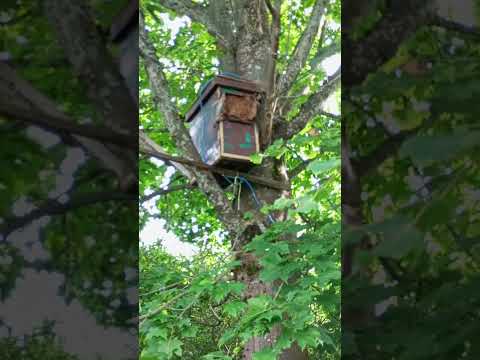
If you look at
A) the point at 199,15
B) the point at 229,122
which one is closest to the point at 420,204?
the point at 229,122

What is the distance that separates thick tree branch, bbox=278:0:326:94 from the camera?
223cm

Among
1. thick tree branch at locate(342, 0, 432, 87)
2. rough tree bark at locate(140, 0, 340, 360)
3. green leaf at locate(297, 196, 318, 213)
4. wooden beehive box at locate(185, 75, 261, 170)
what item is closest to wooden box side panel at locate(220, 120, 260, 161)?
wooden beehive box at locate(185, 75, 261, 170)

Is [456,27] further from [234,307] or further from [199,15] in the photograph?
[199,15]

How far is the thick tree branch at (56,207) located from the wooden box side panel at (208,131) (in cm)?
118

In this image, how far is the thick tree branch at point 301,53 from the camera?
7.32ft

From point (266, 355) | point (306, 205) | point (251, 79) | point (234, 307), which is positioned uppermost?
point (251, 79)

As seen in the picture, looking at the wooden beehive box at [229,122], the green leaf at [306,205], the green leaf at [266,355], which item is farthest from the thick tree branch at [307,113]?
the green leaf at [306,205]

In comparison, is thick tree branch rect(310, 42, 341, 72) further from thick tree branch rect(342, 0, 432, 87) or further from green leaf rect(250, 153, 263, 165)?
thick tree branch rect(342, 0, 432, 87)

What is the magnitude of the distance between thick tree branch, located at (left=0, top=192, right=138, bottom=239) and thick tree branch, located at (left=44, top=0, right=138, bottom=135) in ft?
0.26

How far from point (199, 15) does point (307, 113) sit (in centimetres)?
59

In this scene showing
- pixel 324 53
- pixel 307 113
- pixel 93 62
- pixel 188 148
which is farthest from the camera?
pixel 324 53

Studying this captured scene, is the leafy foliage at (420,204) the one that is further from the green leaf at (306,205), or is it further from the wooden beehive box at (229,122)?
the wooden beehive box at (229,122)

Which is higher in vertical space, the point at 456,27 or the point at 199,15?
the point at 199,15

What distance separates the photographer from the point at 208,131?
190 cm
